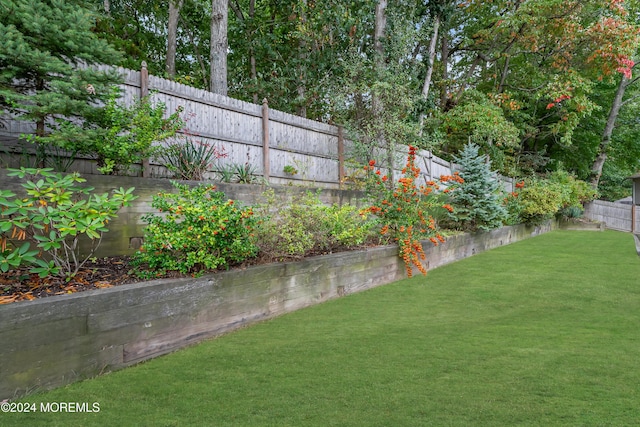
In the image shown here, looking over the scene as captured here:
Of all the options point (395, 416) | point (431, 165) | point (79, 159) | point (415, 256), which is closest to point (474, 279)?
point (415, 256)

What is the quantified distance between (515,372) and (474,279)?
392 cm

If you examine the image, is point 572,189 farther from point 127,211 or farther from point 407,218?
point 127,211

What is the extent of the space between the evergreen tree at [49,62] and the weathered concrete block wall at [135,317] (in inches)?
77.6

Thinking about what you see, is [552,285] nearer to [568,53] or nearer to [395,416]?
[395,416]

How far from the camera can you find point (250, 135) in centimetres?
779

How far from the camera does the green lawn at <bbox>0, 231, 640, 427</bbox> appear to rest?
8.04ft

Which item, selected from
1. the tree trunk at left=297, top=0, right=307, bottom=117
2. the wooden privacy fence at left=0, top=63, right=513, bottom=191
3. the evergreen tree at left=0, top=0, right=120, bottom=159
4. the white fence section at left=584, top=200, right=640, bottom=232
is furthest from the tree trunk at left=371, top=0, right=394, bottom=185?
the white fence section at left=584, top=200, right=640, bottom=232

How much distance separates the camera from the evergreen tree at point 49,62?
3889mm

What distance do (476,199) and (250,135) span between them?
5961mm

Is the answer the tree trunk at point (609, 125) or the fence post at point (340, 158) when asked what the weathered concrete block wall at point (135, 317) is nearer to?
the fence post at point (340, 158)

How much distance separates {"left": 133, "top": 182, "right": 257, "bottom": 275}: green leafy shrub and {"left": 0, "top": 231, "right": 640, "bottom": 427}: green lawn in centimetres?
72

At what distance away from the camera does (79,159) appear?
5.04 metres

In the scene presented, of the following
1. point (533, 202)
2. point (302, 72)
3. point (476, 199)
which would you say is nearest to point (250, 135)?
point (476, 199)

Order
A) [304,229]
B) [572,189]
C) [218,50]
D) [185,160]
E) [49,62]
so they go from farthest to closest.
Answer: [572,189], [218,50], [185,160], [304,229], [49,62]
